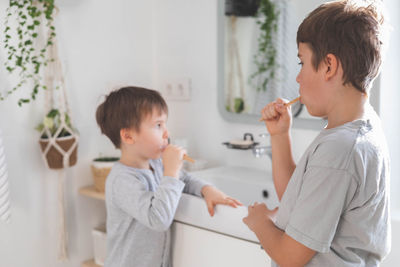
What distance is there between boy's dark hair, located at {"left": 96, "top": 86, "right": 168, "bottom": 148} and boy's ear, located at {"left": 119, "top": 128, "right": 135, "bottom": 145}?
11 mm

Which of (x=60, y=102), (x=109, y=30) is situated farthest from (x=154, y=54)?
(x=60, y=102)

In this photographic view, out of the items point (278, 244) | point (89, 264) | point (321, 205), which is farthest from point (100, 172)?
point (321, 205)

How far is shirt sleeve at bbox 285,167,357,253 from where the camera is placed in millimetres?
753

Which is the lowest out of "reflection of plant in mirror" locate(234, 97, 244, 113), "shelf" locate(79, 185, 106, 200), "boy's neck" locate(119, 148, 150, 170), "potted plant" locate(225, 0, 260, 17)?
"shelf" locate(79, 185, 106, 200)

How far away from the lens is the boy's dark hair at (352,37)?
2.52ft

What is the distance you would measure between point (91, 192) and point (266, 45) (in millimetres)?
908

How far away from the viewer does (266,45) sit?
1753mm

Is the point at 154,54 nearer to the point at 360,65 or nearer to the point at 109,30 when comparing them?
the point at 109,30

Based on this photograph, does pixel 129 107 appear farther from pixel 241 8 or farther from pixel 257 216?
pixel 241 8

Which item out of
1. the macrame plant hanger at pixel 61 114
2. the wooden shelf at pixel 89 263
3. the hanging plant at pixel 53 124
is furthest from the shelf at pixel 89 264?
the hanging plant at pixel 53 124

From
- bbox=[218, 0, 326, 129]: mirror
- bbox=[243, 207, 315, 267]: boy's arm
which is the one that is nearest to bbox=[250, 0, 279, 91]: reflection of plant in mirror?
bbox=[218, 0, 326, 129]: mirror

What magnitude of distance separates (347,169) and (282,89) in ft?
3.24

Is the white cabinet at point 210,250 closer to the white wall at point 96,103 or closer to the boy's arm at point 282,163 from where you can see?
the boy's arm at point 282,163

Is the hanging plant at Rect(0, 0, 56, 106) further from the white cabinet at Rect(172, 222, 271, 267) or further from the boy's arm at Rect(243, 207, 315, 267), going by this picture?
the boy's arm at Rect(243, 207, 315, 267)
